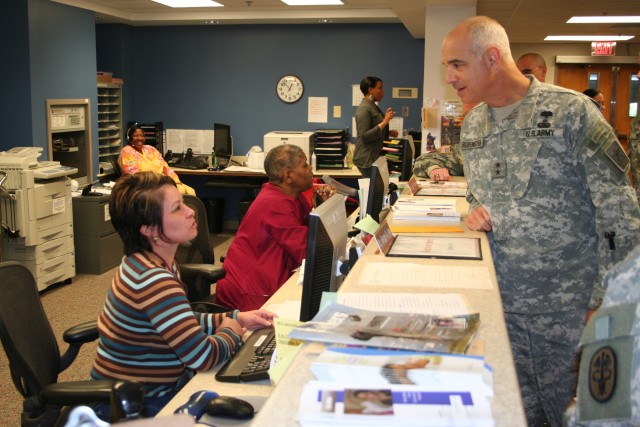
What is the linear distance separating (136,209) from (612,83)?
11.5 metres

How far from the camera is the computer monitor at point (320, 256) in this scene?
173cm

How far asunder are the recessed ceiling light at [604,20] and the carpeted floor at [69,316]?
209 inches

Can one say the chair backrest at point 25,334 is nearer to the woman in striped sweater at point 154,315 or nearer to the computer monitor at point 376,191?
the woman in striped sweater at point 154,315

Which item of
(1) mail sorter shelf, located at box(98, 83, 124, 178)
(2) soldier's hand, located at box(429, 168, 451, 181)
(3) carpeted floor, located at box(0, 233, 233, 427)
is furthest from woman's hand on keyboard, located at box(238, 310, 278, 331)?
(1) mail sorter shelf, located at box(98, 83, 124, 178)

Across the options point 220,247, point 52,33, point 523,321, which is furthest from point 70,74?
point 523,321

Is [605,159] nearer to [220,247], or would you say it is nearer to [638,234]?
[638,234]

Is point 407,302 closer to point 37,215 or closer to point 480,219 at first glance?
point 480,219

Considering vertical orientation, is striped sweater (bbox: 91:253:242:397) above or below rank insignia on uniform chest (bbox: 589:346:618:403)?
below

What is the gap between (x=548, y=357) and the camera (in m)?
2.20

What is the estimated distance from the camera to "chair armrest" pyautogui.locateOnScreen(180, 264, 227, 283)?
10.8ft

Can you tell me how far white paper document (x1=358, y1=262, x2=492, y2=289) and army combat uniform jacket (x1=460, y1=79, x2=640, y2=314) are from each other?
0.38m

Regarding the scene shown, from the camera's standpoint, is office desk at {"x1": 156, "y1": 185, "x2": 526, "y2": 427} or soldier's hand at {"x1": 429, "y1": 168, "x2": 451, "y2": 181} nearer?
office desk at {"x1": 156, "y1": 185, "x2": 526, "y2": 427}

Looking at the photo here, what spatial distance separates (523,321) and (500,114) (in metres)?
0.68

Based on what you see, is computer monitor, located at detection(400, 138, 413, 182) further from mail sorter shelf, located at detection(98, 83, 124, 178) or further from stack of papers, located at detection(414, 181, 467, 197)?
mail sorter shelf, located at detection(98, 83, 124, 178)
